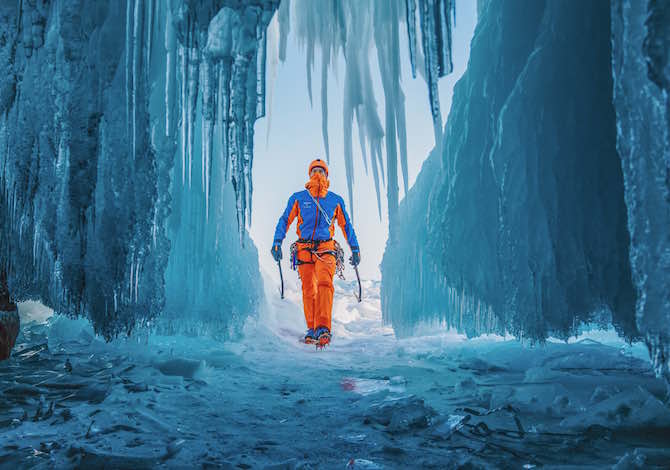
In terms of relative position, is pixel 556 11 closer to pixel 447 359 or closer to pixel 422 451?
pixel 422 451

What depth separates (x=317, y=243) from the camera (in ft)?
15.1

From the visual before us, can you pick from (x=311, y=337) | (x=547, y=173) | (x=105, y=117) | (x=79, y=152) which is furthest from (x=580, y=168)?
(x=79, y=152)

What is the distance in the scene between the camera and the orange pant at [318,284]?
436cm

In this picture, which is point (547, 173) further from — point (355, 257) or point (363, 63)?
point (363, 63)

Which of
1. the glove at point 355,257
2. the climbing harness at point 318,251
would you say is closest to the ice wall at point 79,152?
the climbing harness at point 318,251

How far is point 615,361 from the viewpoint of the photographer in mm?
3016

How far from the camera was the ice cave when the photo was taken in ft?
4.21

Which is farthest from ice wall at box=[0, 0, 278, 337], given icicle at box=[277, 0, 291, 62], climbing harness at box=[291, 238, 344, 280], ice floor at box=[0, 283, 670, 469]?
icicle at box=[277, 0, 291, 62]

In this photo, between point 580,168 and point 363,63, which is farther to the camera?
point 363,63

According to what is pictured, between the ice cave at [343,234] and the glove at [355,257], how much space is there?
0.16 m

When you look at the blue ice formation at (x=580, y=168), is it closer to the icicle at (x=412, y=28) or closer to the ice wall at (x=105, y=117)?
the icicle at (x=412, y=28)

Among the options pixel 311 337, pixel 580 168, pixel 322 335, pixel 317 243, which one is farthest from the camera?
pixel 317 243

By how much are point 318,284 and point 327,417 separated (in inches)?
100

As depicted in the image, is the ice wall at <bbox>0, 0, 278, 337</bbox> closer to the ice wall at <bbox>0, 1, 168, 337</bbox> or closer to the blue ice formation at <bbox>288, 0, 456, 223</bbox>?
the ice wall at <bbox>0, 1, 168, 337</bbox>
